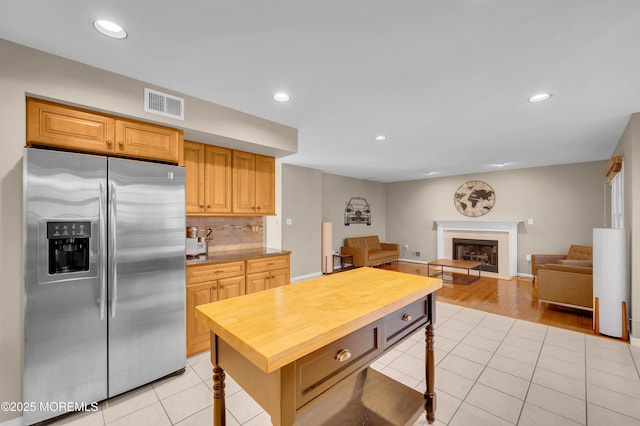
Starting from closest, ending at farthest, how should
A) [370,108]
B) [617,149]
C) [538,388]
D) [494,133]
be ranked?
[538,388], [370,108], [494,133], [617,149]

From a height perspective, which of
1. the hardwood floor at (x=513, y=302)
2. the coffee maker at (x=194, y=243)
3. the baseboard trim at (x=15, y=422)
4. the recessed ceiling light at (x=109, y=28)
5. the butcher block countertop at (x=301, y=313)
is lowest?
the hardwood floor at (x=513, y=302)

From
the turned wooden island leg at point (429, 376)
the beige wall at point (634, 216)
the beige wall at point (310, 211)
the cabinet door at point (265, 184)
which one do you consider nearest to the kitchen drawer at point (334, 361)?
the turned wooden island leg at point (429, 376)

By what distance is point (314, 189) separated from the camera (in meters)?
6.23

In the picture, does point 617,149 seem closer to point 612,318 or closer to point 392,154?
point 612,318

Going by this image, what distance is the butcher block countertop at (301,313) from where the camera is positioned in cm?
93

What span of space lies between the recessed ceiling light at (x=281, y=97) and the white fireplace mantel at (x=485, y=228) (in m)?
6.07

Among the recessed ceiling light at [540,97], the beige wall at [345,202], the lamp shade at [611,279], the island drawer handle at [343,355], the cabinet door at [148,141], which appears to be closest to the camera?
the island drawer handle at [343,355]

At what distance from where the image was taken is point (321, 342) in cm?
100

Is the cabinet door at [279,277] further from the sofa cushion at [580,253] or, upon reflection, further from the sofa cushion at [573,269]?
the sofa cushion at [580,253]

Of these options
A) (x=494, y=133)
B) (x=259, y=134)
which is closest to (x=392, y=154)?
(x=494, y=133)

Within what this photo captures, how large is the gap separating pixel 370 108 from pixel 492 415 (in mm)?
2780

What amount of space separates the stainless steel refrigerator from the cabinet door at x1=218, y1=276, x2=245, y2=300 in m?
0.47

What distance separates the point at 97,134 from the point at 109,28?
82cm

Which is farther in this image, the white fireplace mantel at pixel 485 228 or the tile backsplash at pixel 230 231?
the white fireplace mantel at pixel 485 228
